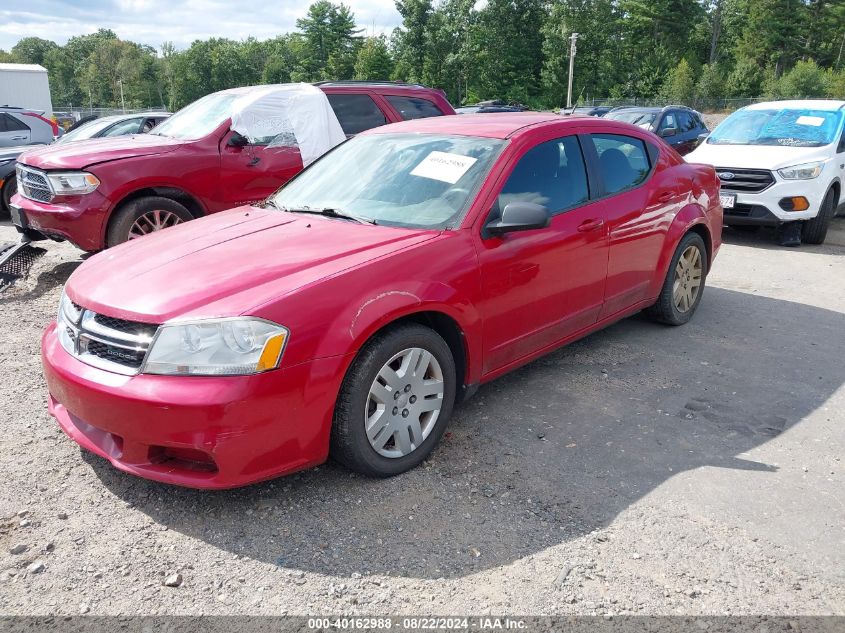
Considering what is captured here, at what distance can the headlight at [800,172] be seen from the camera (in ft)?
28.2

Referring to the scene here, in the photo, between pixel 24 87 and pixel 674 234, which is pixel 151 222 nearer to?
pixel 674 234

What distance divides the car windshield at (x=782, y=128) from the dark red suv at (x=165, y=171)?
16.2 ft

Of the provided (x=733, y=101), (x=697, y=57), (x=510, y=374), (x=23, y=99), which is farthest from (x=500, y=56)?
(x=510, y=374)

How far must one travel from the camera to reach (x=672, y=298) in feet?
17.9

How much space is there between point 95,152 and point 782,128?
858 cm

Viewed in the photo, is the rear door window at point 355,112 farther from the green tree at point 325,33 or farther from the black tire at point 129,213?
the green tree at point 325,33

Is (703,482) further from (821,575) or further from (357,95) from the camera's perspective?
(357,95)

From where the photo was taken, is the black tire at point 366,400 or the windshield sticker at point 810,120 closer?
the black tire at point 366,400

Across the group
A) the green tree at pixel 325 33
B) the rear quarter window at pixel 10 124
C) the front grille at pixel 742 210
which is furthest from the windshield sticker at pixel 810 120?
the green tree at pixel 325 33

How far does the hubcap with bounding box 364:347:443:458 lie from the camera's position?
3.19 m

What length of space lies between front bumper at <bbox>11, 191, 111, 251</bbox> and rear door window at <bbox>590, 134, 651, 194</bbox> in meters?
4.37

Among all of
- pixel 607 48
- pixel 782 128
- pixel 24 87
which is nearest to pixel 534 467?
pixel 782 128

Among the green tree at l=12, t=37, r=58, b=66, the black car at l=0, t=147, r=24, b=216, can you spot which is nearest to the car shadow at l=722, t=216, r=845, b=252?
the black car at l=0, t=147, r=24, b=216

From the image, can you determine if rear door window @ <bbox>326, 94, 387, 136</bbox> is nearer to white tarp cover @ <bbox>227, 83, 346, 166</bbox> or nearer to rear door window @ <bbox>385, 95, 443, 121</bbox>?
white tarp cover @ <bbox>227, 83, 346, 166</bbox>
